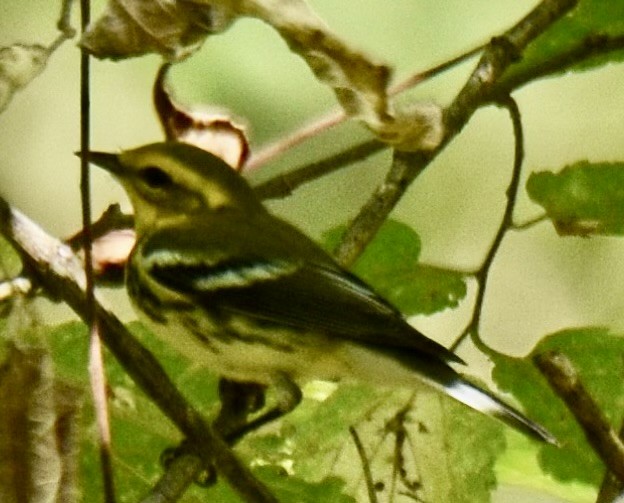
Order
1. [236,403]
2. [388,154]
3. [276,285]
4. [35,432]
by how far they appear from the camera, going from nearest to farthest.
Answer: [35,432] < [236,403] < [276,285] < [388,154]

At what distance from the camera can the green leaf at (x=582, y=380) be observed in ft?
2.94

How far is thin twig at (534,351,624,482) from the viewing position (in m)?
0.68

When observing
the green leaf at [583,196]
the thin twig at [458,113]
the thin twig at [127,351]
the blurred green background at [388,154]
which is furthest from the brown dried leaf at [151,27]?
the blurred green background at [388,154]

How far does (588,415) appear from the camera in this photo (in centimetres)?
69

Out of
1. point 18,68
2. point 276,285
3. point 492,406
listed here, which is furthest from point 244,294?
point 18,68

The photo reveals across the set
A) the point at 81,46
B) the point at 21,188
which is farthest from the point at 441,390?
the point at 21,188

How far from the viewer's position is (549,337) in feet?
3.01

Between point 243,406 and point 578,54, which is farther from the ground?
point 578,54

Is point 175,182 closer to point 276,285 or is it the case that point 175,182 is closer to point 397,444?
point 276,285

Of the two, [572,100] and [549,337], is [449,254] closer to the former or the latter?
[572,100]

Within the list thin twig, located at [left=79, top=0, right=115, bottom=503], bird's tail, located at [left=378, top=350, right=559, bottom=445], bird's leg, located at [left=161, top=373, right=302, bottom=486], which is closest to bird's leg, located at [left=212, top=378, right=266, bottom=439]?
bird's leg, located at [left=161, top=373, right=302, bottom=486]

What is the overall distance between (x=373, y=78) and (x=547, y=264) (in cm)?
200

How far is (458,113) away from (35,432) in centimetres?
43

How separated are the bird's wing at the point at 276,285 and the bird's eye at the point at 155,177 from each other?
43 millimetres
